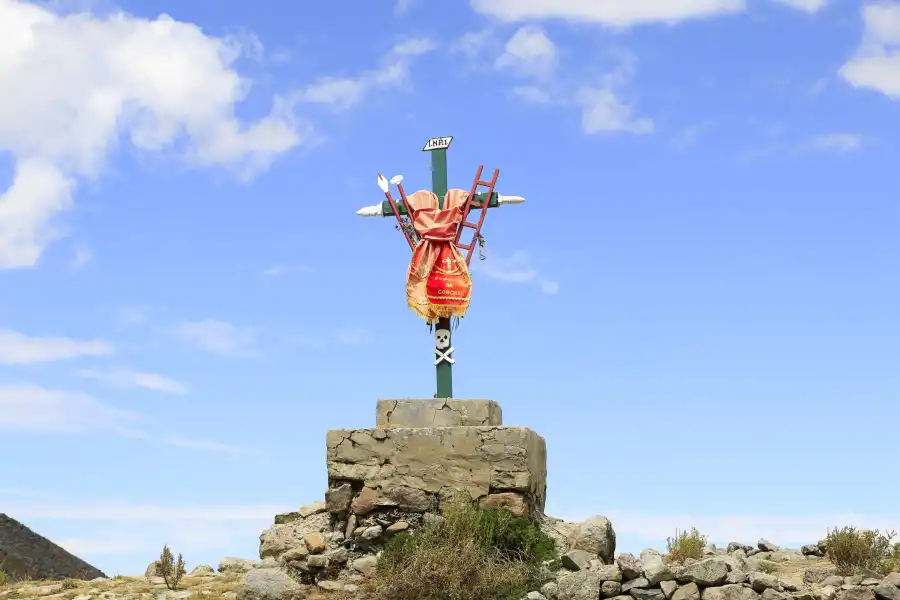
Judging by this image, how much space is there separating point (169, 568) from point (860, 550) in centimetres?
1038

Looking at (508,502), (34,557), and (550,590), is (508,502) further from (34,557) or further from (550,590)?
(34,557)

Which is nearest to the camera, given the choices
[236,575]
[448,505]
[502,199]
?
[448,505]

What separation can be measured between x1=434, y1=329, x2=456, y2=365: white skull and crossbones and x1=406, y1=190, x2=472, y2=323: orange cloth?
10.1 inches

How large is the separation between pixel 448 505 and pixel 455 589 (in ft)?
4.89

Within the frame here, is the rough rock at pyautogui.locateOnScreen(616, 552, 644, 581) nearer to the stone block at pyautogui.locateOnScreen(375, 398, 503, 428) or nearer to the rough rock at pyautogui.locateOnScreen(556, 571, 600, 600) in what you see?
the rough rock at pyautogui.locateOnScreen(556, 571, 600, 600)

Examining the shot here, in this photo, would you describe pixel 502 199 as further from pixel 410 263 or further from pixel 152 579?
pixel 152 579

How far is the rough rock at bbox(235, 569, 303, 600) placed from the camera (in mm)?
15258

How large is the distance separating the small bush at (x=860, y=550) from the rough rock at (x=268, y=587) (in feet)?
26.1

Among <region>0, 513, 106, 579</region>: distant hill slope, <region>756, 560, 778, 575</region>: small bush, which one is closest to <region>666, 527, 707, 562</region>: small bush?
<region>756, 560, 778, 575</region>: small bush

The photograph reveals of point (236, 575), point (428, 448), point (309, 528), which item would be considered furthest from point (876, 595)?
point (236, 575)

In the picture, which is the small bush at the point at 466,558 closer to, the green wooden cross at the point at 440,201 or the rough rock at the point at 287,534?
the rough rock at the point at 287,534

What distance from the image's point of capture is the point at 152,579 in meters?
17.6

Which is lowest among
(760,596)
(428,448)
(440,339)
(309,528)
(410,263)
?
(760,596)

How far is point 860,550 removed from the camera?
663 inches
